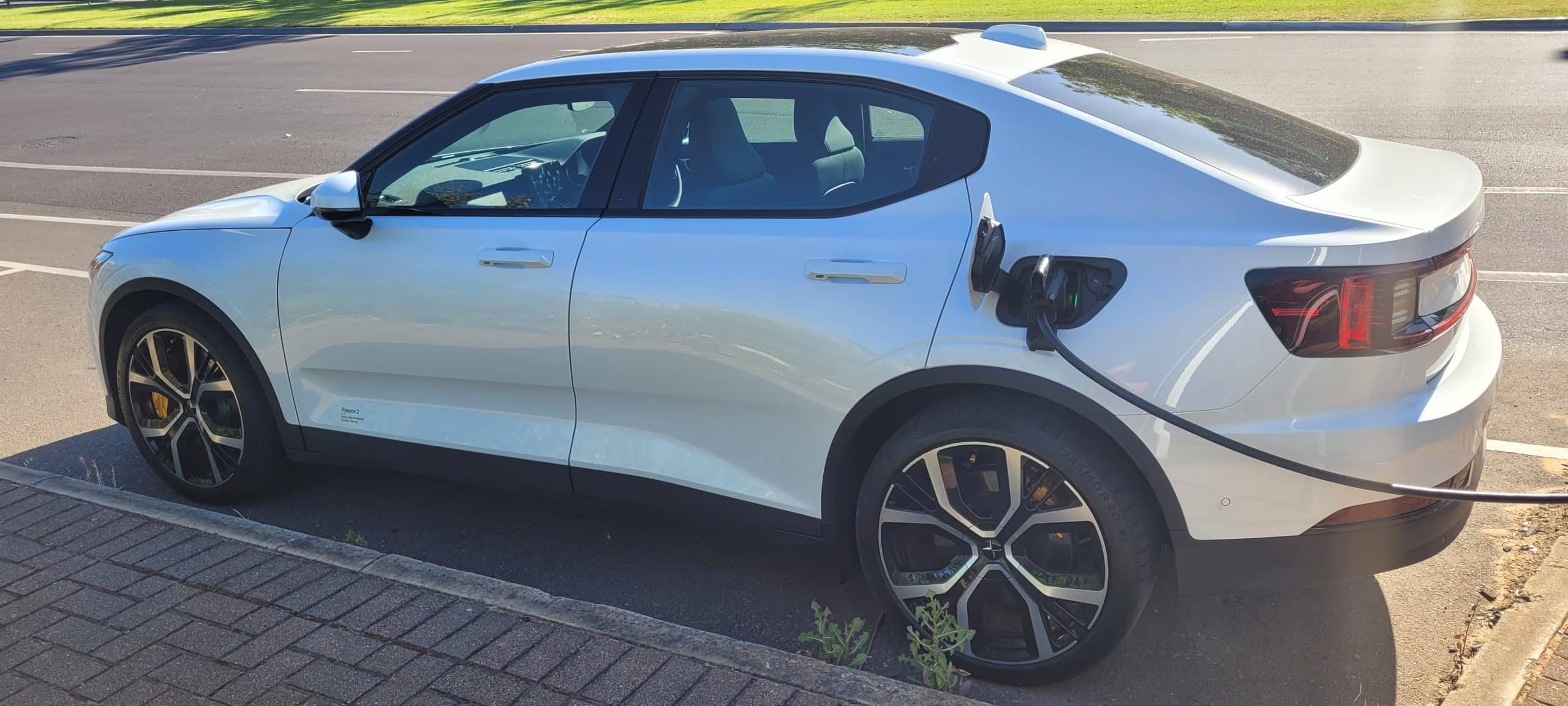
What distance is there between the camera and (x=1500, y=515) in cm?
424

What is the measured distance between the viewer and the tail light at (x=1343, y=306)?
111 inches

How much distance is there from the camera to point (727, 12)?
22.4 meters

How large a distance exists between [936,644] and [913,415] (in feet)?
1.98

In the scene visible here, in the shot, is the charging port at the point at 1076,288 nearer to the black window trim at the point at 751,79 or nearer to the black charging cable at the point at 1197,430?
the black charging cable at the point at 1197,430

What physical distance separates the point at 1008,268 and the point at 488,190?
6.07 feet

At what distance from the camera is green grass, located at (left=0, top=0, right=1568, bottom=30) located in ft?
59.4

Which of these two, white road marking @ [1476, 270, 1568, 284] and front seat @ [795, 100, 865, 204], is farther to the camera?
white road marking @ [1476, 270, 1568, 284]

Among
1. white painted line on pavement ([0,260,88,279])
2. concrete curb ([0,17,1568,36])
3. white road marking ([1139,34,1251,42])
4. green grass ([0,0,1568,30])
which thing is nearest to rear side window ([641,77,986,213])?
white painted line on pavement ([0,260,88,279])

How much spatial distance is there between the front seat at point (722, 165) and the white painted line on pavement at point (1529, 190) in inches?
254

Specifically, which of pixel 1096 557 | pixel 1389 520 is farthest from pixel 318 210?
pixel 1389 520

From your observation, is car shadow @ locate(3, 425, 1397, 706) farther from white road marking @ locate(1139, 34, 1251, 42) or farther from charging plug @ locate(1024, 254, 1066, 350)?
white road marking @ locate(1139, 34, 1251, 42)

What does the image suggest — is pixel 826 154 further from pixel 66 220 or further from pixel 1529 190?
pixel 66 220

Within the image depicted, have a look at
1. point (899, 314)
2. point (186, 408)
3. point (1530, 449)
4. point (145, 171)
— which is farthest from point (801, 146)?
point (145, 171)

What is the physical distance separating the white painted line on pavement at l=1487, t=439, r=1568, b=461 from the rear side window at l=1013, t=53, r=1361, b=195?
148cm
